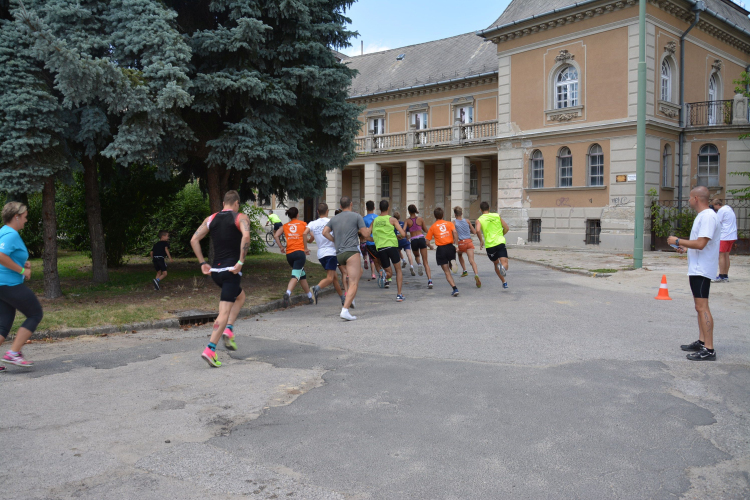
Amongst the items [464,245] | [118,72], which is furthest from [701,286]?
[118,72]

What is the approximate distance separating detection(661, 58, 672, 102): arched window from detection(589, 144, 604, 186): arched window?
144 inches

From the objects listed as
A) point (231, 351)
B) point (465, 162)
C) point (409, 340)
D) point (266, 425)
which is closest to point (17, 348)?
point (231, 351)

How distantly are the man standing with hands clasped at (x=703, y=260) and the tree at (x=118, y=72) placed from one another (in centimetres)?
820

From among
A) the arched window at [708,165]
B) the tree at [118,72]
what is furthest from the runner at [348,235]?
the arched window at [708,165]

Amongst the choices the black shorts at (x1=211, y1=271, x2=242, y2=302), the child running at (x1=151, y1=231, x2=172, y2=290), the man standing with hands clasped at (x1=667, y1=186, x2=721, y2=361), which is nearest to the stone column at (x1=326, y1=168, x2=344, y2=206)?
the child running at (x1=151, y1=231, x2=172, y2=290)

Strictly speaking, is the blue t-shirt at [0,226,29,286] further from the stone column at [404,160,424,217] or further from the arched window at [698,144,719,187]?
the stone column at [404,160,424,217]

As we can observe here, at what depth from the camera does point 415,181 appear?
34.8 m

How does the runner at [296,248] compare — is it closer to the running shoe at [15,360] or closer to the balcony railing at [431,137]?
the running shoe at [15,360]

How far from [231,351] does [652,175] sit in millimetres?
22401

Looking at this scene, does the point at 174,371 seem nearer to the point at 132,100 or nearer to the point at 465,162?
the point at 132,100

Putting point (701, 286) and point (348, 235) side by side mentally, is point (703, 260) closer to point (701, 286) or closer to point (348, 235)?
point (701, 286)

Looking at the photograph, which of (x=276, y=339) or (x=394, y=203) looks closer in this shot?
(x=276, y=339)

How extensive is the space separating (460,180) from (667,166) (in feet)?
34.5

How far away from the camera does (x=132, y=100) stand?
395 inches
